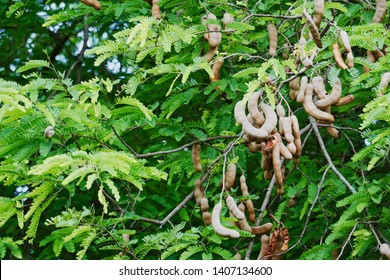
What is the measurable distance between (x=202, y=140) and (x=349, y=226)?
1.16 m

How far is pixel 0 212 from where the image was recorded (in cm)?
465

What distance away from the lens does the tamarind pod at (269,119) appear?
4113 mm

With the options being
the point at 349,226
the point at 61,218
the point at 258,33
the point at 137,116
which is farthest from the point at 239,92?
the point at 61,218

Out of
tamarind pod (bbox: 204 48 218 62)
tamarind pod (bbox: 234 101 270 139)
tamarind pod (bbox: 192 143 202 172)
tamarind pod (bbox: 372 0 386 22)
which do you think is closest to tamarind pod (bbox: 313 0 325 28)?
tamarind pod (bbox: 234 101 270 139)

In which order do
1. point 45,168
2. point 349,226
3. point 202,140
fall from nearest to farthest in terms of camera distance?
point 45,168
point 349,226
point 202,140

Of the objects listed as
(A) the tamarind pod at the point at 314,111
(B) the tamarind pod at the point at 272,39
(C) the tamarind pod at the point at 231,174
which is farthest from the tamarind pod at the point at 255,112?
(B) the tamarind pod at the point at 272,39

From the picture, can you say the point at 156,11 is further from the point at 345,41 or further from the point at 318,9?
the point at 345,41

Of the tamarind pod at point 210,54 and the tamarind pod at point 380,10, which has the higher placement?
the tamarind pod at point 380,10

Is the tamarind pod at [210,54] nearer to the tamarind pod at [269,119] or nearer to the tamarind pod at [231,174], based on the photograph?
the tamarind pod at [231,174]

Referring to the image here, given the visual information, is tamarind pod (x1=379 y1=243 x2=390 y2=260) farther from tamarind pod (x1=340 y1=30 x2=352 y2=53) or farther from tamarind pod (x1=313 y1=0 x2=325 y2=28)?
tamarind pod (x1=313 y1=0 x2=325 y2=28)

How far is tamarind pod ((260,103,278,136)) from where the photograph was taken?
4.11 meters

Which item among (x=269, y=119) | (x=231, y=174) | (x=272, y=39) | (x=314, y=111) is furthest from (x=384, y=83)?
(x=231, y=174)
